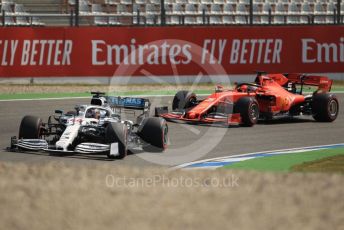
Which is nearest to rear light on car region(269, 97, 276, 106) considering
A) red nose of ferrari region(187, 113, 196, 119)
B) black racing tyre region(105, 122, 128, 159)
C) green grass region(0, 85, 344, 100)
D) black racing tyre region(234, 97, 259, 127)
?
black racing tyre region(234, 97, 259, 127)

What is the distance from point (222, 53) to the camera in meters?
26.8

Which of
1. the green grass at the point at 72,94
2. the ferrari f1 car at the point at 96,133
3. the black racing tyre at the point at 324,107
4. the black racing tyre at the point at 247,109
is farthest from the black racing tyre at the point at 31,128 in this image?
the green grass at the point at 72,94

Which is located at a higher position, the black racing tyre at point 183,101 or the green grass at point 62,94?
the black racing tyre at point 183,101

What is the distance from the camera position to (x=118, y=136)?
13.1 meters

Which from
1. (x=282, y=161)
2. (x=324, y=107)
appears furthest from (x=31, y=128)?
(x=324, y=107)

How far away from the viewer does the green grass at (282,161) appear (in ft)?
42.0

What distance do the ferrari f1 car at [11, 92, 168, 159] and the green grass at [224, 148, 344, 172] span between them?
64.7 inches

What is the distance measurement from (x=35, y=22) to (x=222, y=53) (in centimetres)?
572

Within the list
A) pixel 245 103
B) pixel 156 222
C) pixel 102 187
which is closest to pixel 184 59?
pixel 245 103

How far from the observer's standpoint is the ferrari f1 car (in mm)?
13242

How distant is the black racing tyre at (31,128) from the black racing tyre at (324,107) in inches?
270

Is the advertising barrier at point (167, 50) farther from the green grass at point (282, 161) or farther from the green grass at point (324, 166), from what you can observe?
the green grass at point (324, 166)

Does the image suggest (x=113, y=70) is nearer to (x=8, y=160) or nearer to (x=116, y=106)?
(x=116, y=106)

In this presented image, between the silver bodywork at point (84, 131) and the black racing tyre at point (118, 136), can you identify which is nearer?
the black racing tyre at point (118, 136)
